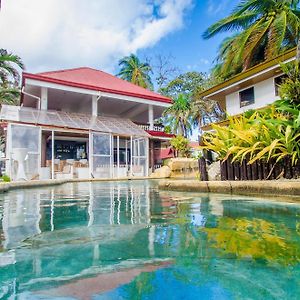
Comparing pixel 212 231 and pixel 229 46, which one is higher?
pixel 229 46

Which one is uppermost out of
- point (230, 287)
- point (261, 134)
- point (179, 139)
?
point (179, 139)

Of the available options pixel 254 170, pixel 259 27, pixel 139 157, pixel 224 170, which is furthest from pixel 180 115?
pixel 254 170

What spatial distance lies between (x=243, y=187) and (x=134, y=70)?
31821 millimetres

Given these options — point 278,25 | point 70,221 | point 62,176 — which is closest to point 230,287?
point 70,221

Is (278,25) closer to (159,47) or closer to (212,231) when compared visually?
(212,231)

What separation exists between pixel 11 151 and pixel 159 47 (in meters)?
28.1

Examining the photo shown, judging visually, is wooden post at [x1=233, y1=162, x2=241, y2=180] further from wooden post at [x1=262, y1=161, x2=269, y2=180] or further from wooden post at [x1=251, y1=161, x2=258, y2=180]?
wooden post at [x1=262, y1=161, x2=269, y2=180]

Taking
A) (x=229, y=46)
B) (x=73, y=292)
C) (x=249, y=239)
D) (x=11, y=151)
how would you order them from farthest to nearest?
(x=229, y=46)
(x=11, y=151)
(x=249, y=239)
(x=73, y=292)

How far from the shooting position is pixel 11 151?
46.4ft

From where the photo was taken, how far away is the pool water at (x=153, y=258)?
122 centimetres

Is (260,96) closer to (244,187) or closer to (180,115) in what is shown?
(244,187)

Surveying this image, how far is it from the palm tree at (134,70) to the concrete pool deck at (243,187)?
2932cm

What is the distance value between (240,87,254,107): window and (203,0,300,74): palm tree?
6.91ft

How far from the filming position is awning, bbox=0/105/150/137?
15.8 meters
